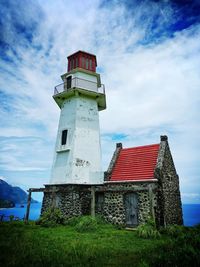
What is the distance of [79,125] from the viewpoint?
671 inches

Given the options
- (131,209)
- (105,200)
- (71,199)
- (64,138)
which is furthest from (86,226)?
(64,138)

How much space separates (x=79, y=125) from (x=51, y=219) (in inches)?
289

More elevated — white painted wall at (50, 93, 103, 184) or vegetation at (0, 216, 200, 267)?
white painted wall at (50, 93, 103, 184)

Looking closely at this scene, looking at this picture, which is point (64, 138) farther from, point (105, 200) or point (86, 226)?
point (86, 226)

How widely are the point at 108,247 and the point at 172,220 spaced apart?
7.60 metres

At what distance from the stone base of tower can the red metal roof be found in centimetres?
72

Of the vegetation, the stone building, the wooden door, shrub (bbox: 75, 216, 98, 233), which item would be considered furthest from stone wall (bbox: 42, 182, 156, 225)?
the vegetation

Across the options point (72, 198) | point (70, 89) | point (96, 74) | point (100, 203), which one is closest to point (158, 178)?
point (100, 203)

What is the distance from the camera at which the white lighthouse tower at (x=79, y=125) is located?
1603 centimetres

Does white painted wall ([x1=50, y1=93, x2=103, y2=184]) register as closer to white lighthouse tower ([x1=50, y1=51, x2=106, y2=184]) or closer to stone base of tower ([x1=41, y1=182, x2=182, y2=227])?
white lighthouse tower ([x1=50, y1=51, x2=106, y2=184])

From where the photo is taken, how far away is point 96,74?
63.7 feet

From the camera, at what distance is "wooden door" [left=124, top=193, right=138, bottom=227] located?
501 inches

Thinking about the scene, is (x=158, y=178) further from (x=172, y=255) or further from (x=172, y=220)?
(x=172, y=255)

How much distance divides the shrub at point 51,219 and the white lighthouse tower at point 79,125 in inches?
92.5
